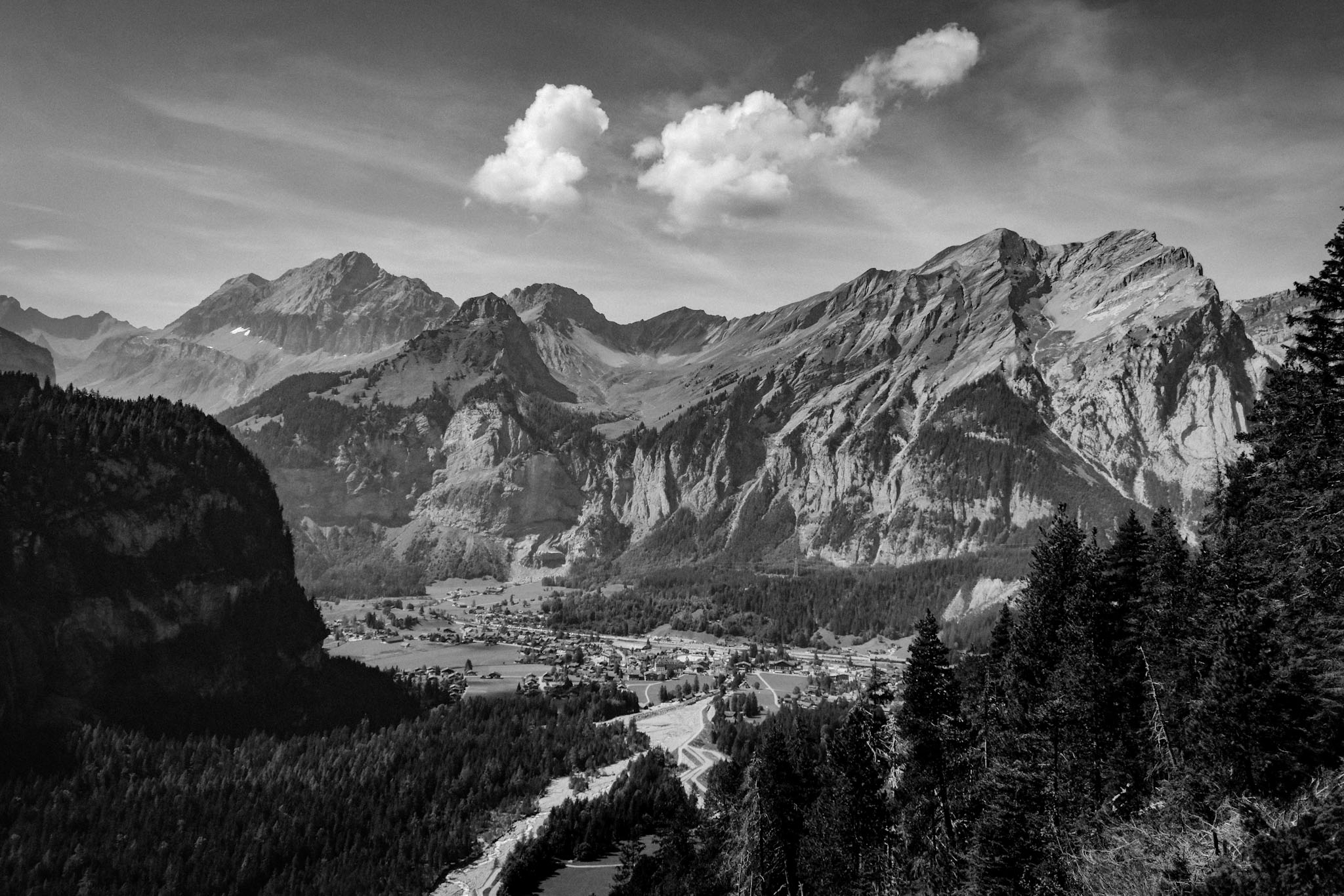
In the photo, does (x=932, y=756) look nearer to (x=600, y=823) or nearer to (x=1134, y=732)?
(x=1134, y=732)

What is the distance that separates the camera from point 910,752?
148ft

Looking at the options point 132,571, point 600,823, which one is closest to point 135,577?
point 132,571

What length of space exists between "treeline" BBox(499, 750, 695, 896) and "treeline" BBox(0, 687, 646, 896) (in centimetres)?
862

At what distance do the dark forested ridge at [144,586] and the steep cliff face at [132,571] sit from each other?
0.25 meters

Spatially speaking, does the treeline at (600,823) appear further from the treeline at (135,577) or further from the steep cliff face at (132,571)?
the steep cliff face at (132,571)

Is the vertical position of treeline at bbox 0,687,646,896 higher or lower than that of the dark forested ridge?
lower

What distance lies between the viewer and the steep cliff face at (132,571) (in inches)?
5354

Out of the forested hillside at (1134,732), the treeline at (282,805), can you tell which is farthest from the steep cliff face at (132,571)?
the forested hillside at (1134,732)

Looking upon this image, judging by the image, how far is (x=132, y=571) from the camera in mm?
152875

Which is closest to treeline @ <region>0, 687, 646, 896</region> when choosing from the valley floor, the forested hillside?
the valley floor

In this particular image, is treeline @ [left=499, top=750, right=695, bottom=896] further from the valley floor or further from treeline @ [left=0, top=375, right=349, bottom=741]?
treeline @ [left=0, top=375, right=349, bottom=741]

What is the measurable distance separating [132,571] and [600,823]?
98.9 meters

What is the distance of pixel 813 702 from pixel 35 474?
454 ft

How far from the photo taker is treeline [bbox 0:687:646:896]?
89688 millimetres
